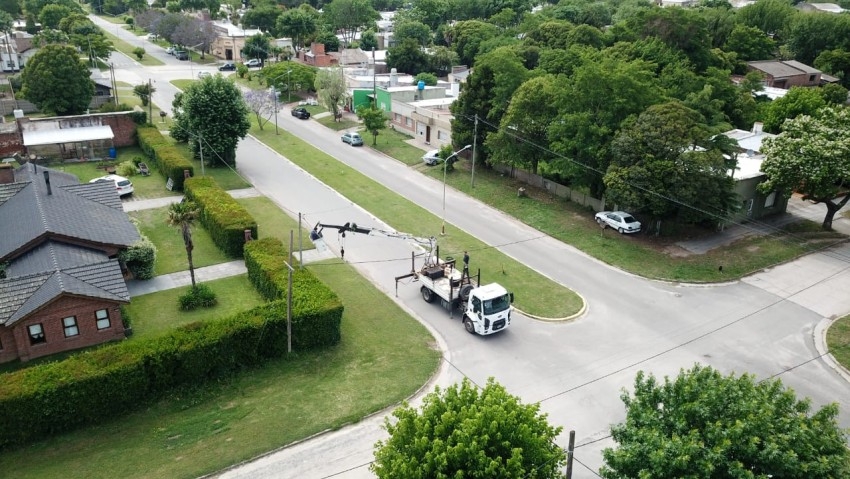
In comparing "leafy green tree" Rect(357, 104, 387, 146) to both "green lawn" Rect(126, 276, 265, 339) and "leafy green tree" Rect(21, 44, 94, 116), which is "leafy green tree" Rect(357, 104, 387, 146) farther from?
"leafy green tree" Rect(21, 44, 94, 116)

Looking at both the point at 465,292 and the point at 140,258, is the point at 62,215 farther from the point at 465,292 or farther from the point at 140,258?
the point at 465,292

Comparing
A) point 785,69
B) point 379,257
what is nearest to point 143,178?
point 379,257

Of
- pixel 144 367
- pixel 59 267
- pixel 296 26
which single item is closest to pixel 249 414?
pixel 144 367

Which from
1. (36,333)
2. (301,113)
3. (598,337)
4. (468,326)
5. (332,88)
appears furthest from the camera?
(301,113)

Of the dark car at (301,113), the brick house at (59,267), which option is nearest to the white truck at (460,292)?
the brick house at (59,267)

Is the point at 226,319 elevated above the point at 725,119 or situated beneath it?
situated beneath

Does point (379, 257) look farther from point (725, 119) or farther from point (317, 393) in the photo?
point (725, 119)
